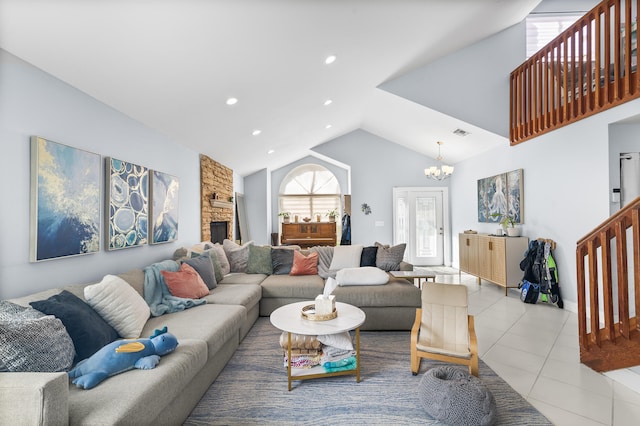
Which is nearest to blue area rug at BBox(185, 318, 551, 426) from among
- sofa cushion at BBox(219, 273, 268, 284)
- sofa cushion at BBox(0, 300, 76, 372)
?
sofa cushion at BBox(0, 300, 76, 372)

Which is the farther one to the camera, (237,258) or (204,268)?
(237,258)

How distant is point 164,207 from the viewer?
3.96 metres

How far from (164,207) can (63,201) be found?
1604mm

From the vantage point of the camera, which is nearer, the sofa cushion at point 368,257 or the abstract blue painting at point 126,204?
the abstract blue painting at point 126,204

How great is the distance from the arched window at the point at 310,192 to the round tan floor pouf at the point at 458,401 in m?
7.36

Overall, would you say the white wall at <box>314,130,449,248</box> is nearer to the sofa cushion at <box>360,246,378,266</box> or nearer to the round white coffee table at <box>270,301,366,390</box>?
the sofa cushion at <box>360,246,378,266</box>

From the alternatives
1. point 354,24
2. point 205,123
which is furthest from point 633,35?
point 205,123

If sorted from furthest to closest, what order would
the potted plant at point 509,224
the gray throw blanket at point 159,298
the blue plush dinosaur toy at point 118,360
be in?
the potted plant at point 509,224, the gray throw blanket at point 159,298, the blue plush dinosaur toy at point 118,360

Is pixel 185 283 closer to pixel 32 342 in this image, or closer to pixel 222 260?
pixel 222 260

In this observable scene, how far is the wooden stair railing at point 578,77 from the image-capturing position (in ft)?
11.0

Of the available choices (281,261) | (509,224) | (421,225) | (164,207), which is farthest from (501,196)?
(164,207)

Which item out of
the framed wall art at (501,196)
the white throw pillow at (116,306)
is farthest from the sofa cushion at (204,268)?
the framed wall art at (501,196)

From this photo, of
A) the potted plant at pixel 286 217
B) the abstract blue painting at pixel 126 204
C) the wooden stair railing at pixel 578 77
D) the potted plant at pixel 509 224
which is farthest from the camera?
the potted plant at pixel 286 217

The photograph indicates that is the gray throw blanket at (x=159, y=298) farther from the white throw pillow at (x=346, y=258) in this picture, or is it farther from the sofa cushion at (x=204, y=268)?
the white throw pillow at (x=346, y=258)
